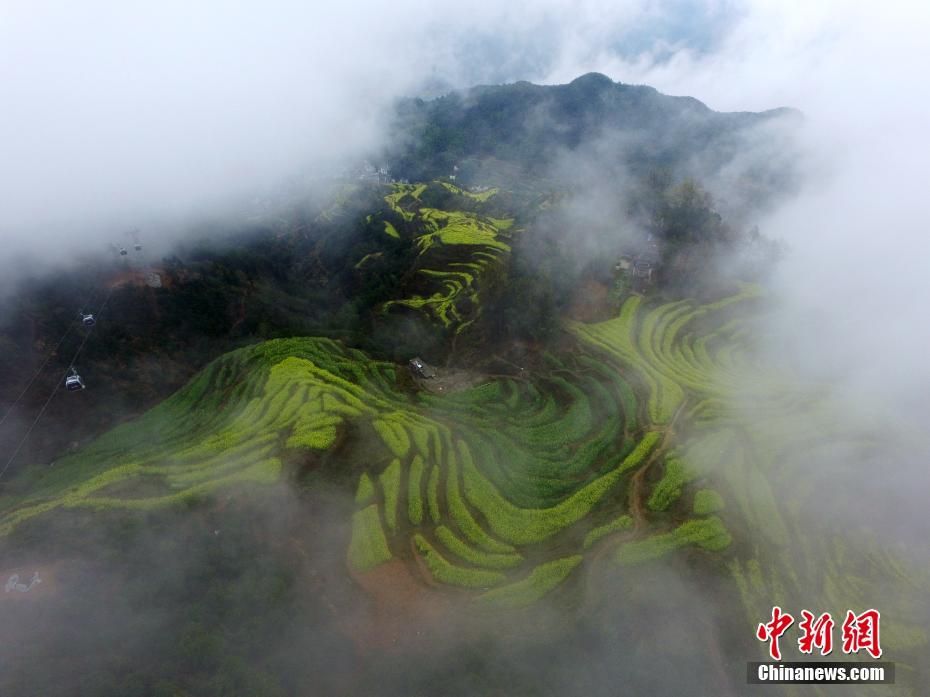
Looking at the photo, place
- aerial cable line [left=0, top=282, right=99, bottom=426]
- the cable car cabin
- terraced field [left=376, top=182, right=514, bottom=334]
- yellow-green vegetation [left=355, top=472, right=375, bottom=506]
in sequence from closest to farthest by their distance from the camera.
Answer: yellow-green vegetation [left=355, top=472, right=375, bottom=506]
aerial cable line [left=0, top=282, right=99, bottom=426]
the cable car cabin
terraced field [left=376, top=182, right=514, bottom=334]

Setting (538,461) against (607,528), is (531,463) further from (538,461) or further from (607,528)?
(607,528)

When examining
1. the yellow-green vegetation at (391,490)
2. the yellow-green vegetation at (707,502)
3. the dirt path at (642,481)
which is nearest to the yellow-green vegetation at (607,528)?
the dirt path at (642,481)

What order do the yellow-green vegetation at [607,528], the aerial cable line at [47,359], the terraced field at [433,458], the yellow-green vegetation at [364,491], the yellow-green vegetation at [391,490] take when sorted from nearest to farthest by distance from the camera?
the terraced field at [433,458], the yellow-green vegetation at [607,528], the yellow-green vegetation at [391,490], the yellow-green vegetation at [364,491], the aerial cable line at [47,359]

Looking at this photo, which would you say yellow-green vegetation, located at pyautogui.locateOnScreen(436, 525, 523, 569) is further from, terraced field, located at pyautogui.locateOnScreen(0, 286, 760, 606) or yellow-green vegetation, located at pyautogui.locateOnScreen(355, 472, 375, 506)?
yellow-green vegetation, located at pyautogui.locateOnScreen(355, 472, 375, 506)

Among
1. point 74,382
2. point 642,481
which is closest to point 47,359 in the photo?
point 74,382

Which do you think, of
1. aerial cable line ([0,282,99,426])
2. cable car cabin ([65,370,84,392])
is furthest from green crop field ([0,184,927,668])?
aerial cable line ([0,282,99,426])

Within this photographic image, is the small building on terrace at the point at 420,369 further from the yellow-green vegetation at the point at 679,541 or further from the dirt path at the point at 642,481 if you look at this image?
the yellow-green vegetation at the point at 679,541
